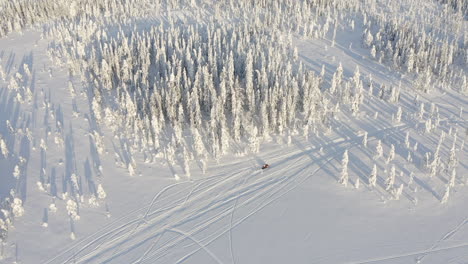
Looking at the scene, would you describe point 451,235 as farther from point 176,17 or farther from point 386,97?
point 176,17

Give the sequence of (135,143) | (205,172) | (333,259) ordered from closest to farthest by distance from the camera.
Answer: (333,259) → (205,172) → (135,143)

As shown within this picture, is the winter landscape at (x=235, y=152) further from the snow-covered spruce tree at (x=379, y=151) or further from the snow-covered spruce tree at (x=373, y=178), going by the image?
the snow-covered spruce tree at (x=379, y=151)

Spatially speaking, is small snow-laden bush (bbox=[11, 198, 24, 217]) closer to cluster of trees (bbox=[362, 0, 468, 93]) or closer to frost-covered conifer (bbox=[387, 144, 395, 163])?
frost-covered conifer (bbox=[387, 144, 395, 163])

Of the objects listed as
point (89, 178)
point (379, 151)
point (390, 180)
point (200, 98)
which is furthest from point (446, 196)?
point (89, 178)

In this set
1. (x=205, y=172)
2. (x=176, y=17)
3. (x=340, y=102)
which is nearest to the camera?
(x=205, y=172)

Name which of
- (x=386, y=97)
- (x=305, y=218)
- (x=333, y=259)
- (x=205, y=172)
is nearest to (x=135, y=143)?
(x=205, y=172)

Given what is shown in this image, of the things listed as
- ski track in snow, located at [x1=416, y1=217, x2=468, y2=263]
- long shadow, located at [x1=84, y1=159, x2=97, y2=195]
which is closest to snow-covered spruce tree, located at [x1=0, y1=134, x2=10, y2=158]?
long shadow, located at [x1=84, y1=159, x2=97, y2=195]

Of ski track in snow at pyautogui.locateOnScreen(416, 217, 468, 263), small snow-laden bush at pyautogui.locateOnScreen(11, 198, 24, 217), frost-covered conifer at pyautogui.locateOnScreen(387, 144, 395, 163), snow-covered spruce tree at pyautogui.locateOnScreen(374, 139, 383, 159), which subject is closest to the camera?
ski track in snow at pyautogui.locateOnScreen(416, 217, 468, 263)

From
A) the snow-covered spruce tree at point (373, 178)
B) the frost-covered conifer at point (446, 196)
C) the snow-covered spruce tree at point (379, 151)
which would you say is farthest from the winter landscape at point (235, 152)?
the snow-covered spruce tree at point (379, 151)
